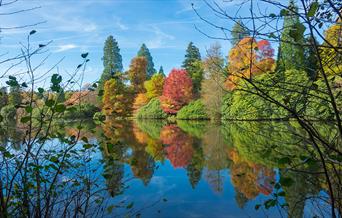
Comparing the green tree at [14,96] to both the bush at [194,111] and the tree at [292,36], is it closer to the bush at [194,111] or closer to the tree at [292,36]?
the tree at [292,36]

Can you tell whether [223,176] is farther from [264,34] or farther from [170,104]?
Result: [170,104]

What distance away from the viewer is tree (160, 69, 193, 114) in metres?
31.0

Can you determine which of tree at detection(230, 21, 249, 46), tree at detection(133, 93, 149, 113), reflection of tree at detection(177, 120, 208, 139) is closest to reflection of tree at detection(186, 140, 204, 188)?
reflection of tree at detection(177, 120, 208, 139)

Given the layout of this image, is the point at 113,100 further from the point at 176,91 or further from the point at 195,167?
the point at 195,167

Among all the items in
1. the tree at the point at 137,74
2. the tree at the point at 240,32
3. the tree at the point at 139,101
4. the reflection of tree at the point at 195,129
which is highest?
the tree at the point at 137,74

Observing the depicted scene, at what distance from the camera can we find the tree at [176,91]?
102 ft

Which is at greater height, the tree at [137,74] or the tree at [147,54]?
the tree at [147,54]

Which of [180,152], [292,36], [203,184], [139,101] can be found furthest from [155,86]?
[292,36]

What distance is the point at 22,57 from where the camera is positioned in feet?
5.87

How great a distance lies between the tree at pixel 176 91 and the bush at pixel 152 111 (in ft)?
4.69

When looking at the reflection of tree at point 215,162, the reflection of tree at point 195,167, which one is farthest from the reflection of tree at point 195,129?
the reflection of tree at point 195,167

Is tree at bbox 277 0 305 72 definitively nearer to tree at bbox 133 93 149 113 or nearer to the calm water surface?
the calm water surface

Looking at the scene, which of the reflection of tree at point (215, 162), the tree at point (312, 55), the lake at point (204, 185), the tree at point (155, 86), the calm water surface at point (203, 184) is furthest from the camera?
the tree at point (155, 86)

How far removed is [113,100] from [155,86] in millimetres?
8628
